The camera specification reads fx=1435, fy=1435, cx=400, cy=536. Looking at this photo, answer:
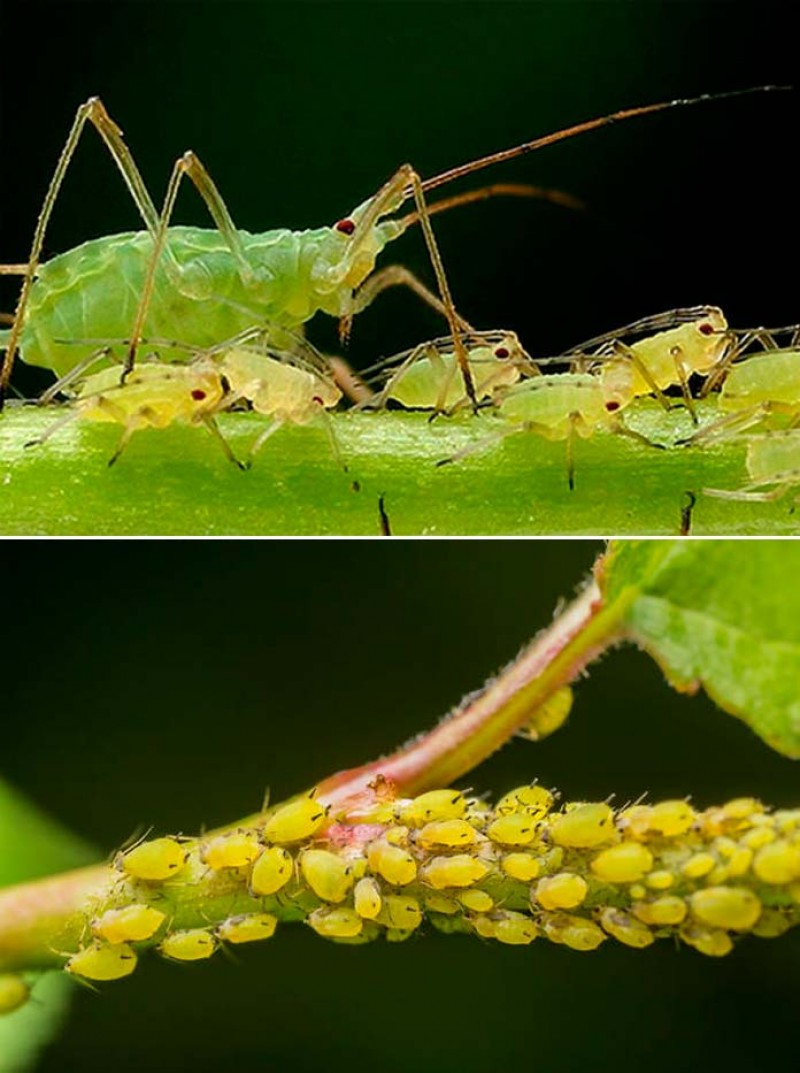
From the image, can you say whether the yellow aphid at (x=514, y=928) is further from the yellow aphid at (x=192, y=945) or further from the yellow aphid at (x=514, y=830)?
the yellow aphid at (x=192, y=945)

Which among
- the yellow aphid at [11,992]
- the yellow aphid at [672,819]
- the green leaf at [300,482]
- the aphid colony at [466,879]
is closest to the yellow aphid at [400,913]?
the aphid colony at [466,879]

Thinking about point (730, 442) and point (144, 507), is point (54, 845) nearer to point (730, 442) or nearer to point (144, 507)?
point (144, 507)

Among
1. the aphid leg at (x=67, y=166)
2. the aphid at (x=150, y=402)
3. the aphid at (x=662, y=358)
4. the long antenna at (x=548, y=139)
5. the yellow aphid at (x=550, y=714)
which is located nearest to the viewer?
the yellow aphid at (x=550, y=714)

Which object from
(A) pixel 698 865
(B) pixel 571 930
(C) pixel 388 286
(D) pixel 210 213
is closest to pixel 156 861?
(B) pixel 571 930

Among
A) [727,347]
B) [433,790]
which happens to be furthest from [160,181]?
[433,790]

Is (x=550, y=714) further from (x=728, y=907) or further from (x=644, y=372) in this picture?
(x=644, y=372)

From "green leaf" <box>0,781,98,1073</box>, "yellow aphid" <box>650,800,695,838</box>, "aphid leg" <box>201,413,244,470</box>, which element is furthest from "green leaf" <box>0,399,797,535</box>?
"yellow aphid" <box>650,800,695,838</box>
